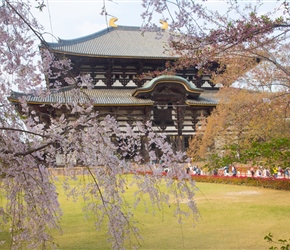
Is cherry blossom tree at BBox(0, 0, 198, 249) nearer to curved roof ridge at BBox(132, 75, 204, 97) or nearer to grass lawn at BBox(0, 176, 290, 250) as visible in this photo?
grass lawn at BBox(0, 176, 290, 250)

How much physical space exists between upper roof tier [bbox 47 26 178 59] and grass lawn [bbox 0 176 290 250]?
11714 millimetres

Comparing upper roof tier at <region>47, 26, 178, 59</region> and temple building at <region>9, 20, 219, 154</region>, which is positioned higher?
upper roof tier at <region>47, 26, 178, 59</region>

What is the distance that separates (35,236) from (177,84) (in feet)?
52.3

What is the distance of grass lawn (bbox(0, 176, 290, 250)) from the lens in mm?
5027

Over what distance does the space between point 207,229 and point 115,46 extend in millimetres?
16504

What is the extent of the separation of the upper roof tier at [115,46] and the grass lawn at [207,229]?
38.4 ft

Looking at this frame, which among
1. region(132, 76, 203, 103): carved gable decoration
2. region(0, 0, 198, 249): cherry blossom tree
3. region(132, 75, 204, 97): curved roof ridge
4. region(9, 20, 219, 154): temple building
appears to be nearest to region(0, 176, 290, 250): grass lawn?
region(0, 0, 198, 249): cherry blossom tree

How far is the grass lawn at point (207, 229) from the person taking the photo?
5.03 metres

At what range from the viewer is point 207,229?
582cm

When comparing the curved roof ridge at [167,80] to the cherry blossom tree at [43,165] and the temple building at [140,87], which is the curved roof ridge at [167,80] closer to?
the temple building at [140,87]

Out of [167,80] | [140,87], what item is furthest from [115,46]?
[167,80]

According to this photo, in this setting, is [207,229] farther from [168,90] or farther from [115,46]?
[115,46]

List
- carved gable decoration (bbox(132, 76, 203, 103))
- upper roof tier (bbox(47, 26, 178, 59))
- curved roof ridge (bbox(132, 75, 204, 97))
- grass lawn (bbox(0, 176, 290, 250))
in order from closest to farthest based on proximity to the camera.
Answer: grass lawn (bbox(0, 176, 290, 250)), curved roof ridge (bbox(132, 75, 204, 97)), carved gable decoration (bbox(132, 76, 203, 103)), upper roof tier (bbox(47, 26, 178, 59))

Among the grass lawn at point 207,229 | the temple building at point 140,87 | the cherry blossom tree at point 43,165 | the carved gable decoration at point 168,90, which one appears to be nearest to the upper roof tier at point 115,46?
the temple building at point 140,87
